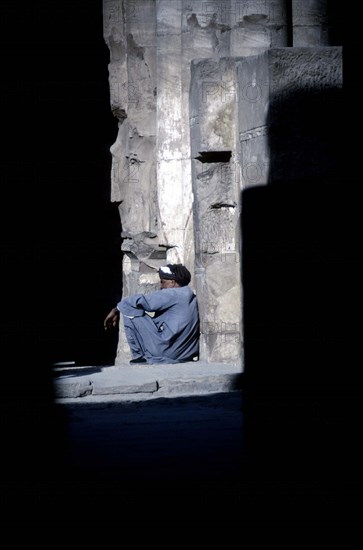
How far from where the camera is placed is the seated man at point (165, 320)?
354 inches

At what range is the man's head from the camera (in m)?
9.11

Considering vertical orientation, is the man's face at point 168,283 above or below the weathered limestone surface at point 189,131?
below

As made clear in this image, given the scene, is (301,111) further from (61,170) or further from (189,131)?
(61,170)

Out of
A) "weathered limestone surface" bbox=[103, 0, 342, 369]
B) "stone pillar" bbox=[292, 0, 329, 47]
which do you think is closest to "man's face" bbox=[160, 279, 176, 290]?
"weathered limestone surface" bbox=[103, 0, 342, 369]

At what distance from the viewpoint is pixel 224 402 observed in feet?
23.1

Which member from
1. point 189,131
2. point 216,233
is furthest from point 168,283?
point 189,131

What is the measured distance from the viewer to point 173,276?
9.12 meters

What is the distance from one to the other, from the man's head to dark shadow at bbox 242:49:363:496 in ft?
14.4

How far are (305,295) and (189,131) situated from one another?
189 inches

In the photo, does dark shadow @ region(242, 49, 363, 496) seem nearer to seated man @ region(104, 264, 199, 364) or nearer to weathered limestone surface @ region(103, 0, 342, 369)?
weathered limestone surface @ region(103, 0, 342, 369)

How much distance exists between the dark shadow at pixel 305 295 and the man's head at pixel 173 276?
14.4 feet

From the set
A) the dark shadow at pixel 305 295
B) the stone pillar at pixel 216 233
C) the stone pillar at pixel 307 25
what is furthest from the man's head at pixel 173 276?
the dark shadow at pixel 305 295

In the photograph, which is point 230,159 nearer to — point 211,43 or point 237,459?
point 211,43

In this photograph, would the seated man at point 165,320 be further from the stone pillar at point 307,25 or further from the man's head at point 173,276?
the stone pillar at point 307,25
